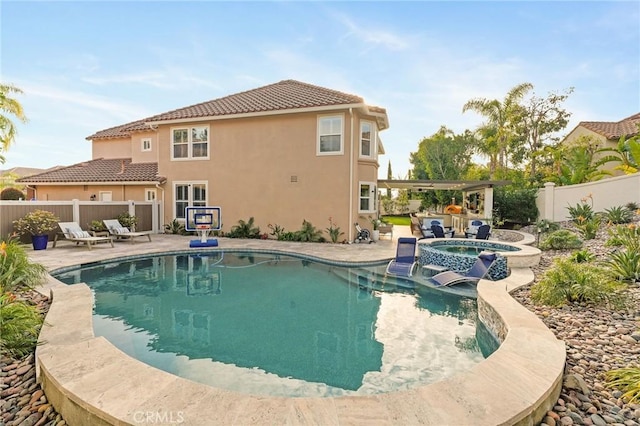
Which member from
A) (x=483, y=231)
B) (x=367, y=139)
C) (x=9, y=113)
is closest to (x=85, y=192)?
(x=9, y=113)

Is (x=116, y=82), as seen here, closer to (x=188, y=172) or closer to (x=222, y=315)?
(x=188, y=172)

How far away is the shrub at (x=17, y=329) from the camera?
4754 mm

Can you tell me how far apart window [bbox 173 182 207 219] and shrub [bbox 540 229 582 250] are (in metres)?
17.8

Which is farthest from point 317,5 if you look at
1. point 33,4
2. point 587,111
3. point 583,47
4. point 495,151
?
point 587,111

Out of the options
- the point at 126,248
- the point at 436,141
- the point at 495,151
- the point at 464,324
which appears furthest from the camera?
the point at 436,141

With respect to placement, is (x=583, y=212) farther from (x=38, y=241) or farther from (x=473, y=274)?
(x=38, y=241)

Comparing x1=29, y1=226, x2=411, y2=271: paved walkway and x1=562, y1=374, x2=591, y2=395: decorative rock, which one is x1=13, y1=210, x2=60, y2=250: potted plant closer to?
x1=29, y1=226, x2=411, y2=271: paved walkway

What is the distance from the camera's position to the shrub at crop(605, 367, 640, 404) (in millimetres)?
3656

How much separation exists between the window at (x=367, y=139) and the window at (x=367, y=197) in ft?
5.44

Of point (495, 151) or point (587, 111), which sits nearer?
point (587, 111)

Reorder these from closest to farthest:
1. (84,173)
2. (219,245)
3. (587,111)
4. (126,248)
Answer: (126,248), (219,245), (84,173), (587,111)

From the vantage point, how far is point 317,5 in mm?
13617

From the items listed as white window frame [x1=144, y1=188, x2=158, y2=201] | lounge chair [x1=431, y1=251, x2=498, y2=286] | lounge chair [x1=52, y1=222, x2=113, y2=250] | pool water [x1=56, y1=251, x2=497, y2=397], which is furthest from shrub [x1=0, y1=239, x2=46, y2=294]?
white window frame [x1=144, y1=188, x2=158, y2=201]

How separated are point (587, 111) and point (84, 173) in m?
41.0
